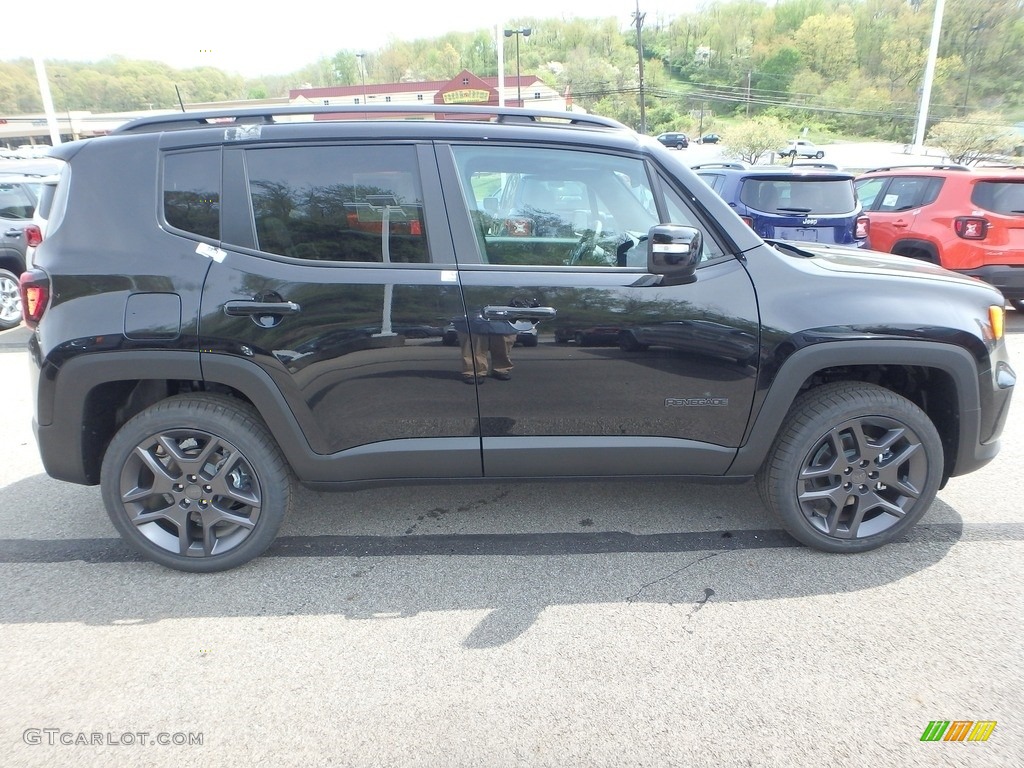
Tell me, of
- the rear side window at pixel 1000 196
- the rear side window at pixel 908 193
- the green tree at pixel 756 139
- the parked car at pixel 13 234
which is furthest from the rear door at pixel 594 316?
the green tree at pixel 756 139

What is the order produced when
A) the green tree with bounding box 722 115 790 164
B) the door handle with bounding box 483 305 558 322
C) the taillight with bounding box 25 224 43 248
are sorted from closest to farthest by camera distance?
the door handle with bounding box 483 305 558 322 < the taillight with bounding box 25 224 43 248 < the green tree with bounding box 722 115 790 164

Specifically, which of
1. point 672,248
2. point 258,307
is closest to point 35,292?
point 258,307

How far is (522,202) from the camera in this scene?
2824 mm

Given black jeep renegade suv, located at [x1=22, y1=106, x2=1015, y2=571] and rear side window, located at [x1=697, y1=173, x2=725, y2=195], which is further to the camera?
rear side window, located at [x1=697, y1=173, x2=725, y2=195]

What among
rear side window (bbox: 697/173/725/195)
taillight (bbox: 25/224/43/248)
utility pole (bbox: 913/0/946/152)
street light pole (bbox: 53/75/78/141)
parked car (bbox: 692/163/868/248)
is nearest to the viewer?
taillight (bbox: 25/224/43/248)

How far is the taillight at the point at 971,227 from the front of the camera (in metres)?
7.02

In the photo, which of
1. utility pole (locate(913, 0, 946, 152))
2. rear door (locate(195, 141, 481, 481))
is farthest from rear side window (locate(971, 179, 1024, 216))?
utility pole (locate(913, 0, 946, 152))

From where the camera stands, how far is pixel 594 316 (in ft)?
8.93

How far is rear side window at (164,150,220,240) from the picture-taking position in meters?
2.71

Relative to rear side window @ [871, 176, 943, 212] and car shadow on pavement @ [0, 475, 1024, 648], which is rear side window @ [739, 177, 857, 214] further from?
car shadow on pavement @ [0, 475, 1024, 648]

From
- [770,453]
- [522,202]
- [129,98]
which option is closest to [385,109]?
[522,202]

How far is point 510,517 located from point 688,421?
108cm

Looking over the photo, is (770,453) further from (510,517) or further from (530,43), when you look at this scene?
(530,43)

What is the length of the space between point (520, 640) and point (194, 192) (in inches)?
87.5
